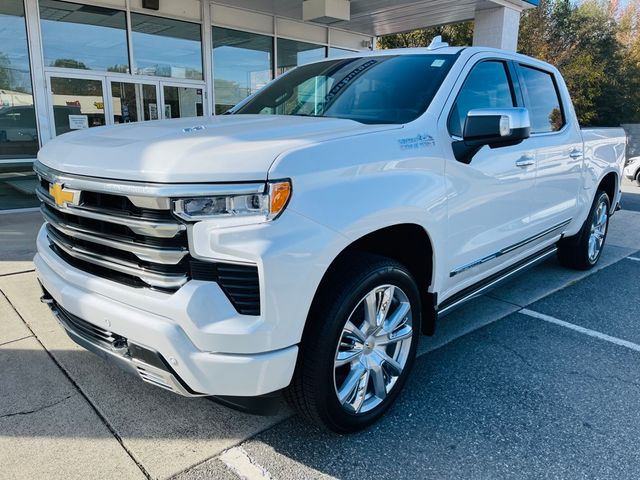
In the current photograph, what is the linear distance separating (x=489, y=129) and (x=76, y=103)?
28.1ft

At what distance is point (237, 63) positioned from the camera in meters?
11.5

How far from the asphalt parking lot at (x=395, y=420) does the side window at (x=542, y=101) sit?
1673 mm

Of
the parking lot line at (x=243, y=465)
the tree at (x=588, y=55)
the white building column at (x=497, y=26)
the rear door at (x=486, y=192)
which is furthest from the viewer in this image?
the tree at (x=588, y=55)

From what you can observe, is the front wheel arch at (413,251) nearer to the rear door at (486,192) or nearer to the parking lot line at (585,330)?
the rear door at (486,192)

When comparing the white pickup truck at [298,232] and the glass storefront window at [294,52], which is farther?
the glass storefront window at [294,52]

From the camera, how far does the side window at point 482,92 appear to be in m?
3.12

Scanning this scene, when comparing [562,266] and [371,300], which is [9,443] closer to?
[371,300]

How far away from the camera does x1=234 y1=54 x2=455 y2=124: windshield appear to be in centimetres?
310

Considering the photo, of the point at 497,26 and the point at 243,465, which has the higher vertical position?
the point at 497,26

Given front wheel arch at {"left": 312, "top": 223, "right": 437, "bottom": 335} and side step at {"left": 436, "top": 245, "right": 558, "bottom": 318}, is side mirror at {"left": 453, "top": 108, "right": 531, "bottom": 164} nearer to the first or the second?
front wheel arch at {"left": 312, "top": 223, "right": 437, "bottom": 335}

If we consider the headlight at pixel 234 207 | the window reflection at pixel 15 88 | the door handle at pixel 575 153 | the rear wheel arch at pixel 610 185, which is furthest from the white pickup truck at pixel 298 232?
the window reflection at pixel 15 88

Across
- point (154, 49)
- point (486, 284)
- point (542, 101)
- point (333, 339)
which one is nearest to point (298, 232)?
point (333, 339)

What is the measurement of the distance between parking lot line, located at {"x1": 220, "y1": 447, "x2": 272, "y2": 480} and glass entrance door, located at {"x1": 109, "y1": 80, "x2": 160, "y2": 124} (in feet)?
28.1

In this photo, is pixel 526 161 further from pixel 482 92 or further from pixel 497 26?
pixel 497 26
